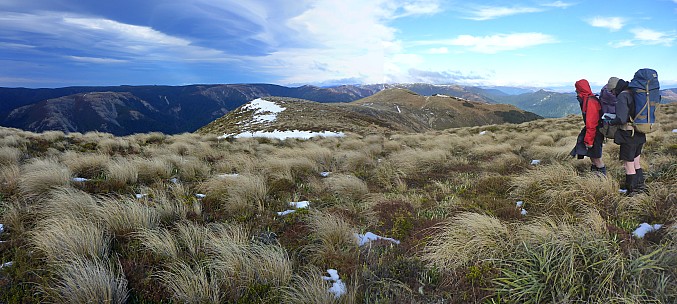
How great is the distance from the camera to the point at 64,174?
6.12m

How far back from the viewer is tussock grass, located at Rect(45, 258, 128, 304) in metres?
2.70

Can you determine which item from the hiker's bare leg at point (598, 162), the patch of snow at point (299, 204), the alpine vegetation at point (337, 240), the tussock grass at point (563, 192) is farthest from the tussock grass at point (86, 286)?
the hiker's bare leg at point (598, 162)

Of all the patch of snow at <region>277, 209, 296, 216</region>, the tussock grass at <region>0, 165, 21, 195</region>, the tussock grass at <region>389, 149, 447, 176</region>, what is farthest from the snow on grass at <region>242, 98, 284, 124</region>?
the patch of snow at <region>277, 209, 296, 216</region>

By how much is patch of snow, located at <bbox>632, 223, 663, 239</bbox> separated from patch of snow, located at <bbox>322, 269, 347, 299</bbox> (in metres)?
3.69

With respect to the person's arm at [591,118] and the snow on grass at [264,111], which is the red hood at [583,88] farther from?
the snow on grass at [264,111]

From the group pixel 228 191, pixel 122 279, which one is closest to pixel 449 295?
pixel 122 279

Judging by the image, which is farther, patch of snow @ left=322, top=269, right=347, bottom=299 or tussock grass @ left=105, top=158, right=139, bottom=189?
tussock grass @ left=105, top=158, right=139, bottom=189

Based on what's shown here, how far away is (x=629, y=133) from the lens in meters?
5.36

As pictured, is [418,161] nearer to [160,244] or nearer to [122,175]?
[160,244]

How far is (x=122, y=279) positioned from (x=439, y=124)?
4214 inches

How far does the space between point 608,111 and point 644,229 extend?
2674mm

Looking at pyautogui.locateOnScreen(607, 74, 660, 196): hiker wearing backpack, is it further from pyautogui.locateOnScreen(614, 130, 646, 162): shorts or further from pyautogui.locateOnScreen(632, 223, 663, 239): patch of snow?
pyautogui.locateOnScreen(632, 223, 663, 239): patch of snow

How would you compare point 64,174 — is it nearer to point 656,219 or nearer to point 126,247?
point 126,247

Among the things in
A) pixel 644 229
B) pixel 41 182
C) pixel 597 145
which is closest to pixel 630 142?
pixel 597 145
